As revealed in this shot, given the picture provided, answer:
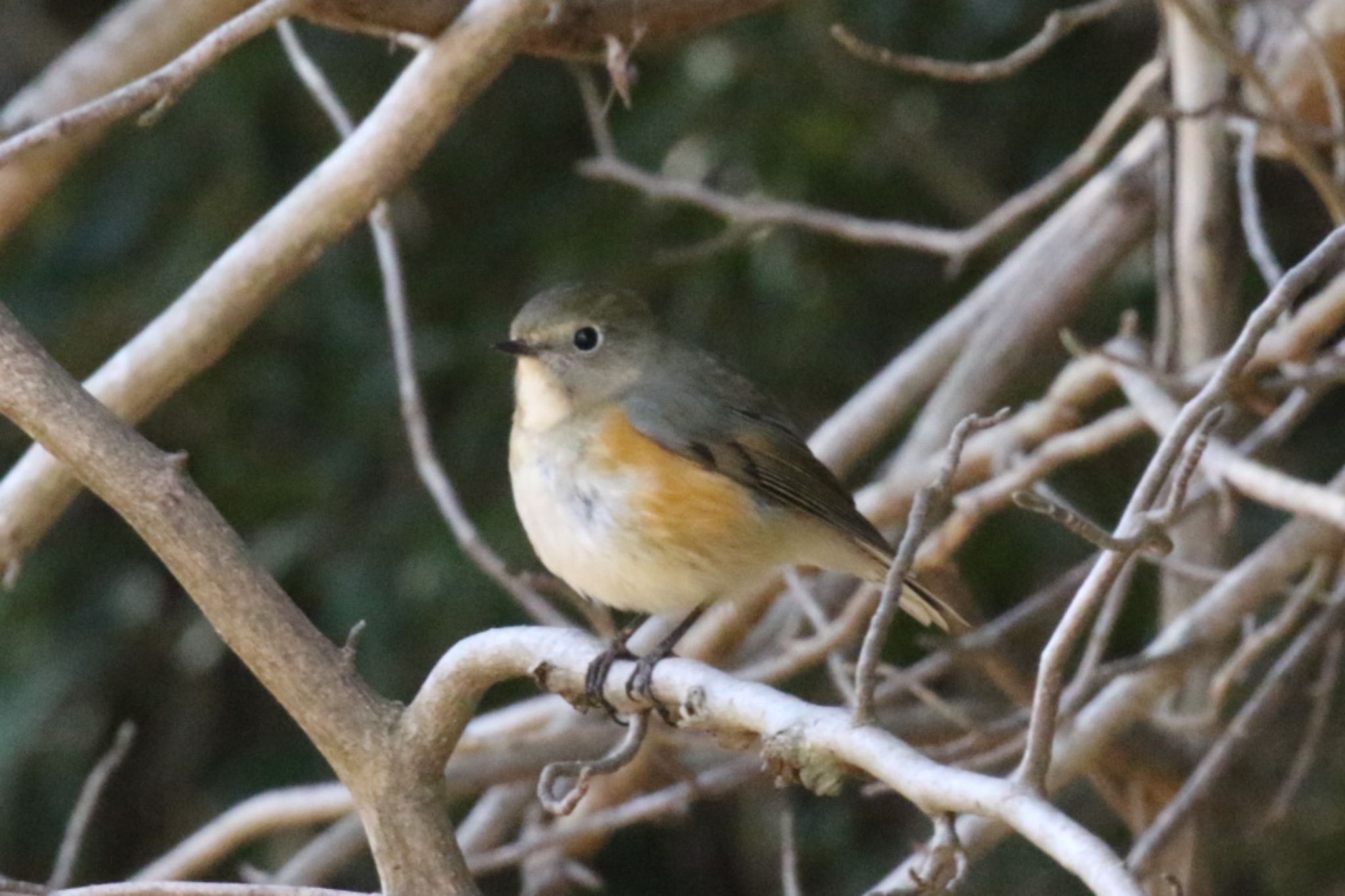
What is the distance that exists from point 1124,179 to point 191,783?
312 cm

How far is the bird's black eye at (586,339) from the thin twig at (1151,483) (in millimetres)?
1890

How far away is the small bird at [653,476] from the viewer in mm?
3381

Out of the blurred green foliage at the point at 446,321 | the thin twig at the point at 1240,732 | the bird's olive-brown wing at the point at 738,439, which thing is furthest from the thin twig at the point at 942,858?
the blurred green foliage at the point at 446,321

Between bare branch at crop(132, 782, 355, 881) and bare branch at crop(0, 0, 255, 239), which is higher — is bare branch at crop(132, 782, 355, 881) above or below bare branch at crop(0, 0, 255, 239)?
below

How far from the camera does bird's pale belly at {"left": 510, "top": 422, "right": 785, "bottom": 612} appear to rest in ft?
11.0

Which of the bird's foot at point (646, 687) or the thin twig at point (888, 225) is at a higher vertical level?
the thin twig at point (888, 225)

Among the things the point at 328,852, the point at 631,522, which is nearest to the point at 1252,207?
the point at 631,522

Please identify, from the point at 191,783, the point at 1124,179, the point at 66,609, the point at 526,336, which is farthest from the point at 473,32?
the point at 191,783

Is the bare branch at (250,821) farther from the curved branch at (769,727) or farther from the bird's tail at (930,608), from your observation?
the curved branch at (769,727)

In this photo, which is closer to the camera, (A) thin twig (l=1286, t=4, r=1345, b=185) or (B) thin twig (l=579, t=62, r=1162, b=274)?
(A) thin twig (l=1286, t=4, r=1345, b=185)

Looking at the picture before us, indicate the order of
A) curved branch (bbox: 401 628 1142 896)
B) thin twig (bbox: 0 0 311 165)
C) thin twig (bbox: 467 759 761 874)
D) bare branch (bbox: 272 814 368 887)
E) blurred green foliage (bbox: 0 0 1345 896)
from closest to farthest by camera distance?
curved branch (bbox: 401 628 1142 896), thin twig (bbox: 0 0 311 165), thin twig (bbox: 467 759 761 874), bare branch (bbox: 272 814 368 887), blurred green foliage (bbox: 0 0 1345 896)

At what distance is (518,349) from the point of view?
363 cm

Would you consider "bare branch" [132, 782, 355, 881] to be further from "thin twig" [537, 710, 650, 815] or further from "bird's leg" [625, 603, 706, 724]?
"thin twig" [537, 710, 650, 815]

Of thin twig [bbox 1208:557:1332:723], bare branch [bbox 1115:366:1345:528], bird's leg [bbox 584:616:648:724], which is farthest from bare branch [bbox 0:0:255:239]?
thin twig [bbox 1208:557:1332:723]
